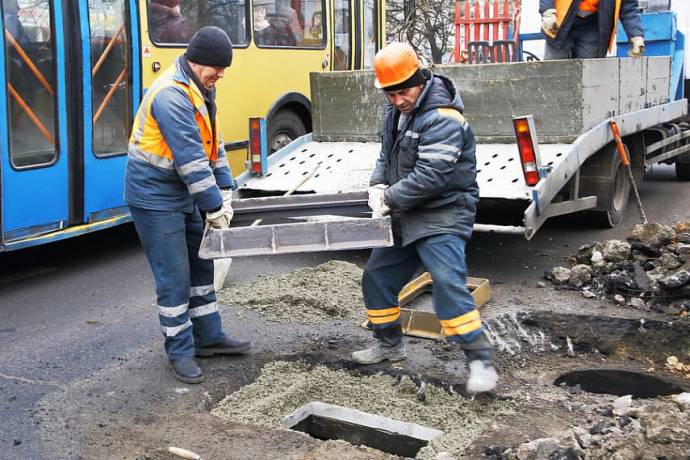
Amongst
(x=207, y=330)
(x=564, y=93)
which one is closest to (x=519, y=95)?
(x=564, y=93)

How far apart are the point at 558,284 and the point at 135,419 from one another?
3.57m

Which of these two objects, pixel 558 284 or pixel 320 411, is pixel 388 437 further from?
pixel 558 284

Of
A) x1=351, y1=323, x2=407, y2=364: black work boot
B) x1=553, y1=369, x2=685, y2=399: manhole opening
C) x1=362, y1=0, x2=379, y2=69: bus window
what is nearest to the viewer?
x1=553, y1=369, x2=685, y2=399: manhole opening

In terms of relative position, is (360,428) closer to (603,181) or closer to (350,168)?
(350,168)

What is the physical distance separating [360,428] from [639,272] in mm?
2932

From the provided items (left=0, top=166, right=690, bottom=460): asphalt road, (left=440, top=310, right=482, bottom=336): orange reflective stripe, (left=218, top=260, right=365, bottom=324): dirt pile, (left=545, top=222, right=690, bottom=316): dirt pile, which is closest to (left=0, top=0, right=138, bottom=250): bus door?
(left=0, top=166, right=690, bottom=460): asphalt road

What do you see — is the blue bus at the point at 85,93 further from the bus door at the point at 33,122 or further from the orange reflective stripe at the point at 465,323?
the orange reflective stripe at the point at 465,323

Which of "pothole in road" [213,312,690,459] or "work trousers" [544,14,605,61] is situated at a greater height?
"work trousers" [544,14,605,61]

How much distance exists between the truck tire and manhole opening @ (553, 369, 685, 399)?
3183 mm

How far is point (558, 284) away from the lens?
604 cm

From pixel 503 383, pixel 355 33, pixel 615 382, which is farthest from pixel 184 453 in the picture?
pixel 355 33

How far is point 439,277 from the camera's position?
3.90m

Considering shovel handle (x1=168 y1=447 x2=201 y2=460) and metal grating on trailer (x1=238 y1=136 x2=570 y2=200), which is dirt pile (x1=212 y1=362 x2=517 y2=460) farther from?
metal grating on trailer (x1=238 y1=136 x2=570 y2=200)

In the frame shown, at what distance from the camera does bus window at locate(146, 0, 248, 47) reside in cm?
706
